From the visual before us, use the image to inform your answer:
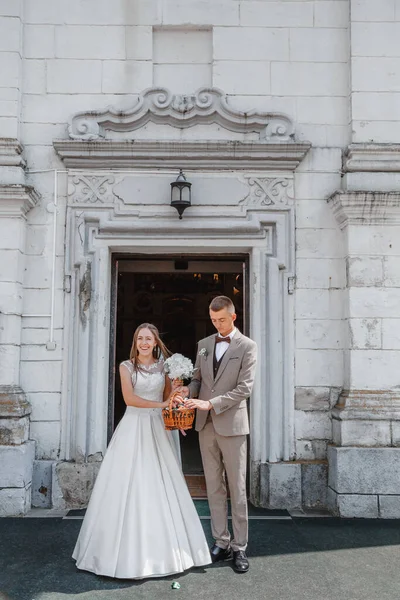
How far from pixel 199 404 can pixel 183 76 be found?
4201 millimetres

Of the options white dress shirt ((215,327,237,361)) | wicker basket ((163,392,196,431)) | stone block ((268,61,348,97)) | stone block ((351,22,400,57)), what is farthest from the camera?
stone block ((268,61,348,97))

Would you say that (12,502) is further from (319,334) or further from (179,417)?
(319,334)

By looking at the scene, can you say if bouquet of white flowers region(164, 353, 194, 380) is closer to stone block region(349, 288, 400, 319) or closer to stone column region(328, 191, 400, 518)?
stone column region(328, 191, 400, 518)

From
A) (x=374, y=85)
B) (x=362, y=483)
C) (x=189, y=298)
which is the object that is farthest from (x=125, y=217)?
(x=189, y=298)

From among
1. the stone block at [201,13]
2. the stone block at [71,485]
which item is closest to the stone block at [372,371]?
the stone block at [71,485]

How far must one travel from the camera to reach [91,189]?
20.3 ft

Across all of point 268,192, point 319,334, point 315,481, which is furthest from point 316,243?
point 315,481

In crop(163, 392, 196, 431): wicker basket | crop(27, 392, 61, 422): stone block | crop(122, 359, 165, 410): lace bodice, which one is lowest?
crop(27, 392, 61, 422): stone block

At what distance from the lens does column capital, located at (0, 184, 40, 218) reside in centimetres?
578

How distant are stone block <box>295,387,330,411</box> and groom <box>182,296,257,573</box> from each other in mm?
1863

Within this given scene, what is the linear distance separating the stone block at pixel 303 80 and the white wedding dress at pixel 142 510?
3.94 metres

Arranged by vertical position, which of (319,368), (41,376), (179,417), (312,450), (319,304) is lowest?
(312,450)

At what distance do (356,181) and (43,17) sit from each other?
4166 millimetres

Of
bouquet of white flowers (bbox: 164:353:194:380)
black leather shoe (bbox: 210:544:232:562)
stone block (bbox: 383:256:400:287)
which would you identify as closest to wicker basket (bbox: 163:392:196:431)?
bouquet of white flowers (bbox: 164:353:194:380)
